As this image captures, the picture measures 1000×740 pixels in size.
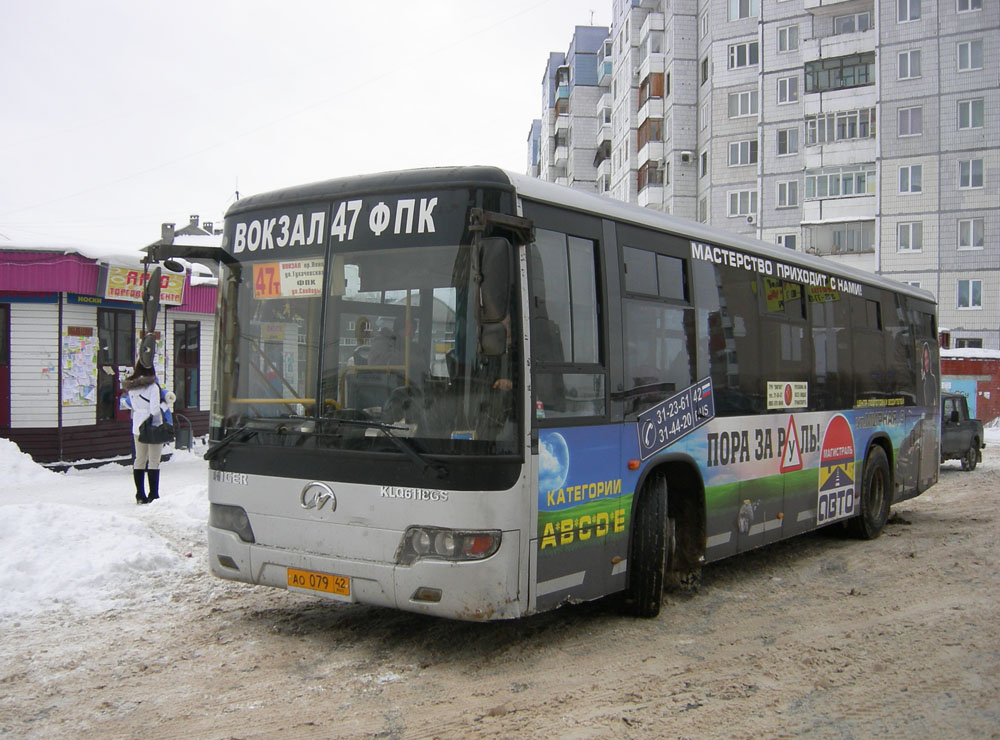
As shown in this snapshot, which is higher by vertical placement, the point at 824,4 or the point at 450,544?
the point at 824,4

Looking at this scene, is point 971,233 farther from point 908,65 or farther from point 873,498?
point 873,498

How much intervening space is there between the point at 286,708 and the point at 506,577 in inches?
57.1

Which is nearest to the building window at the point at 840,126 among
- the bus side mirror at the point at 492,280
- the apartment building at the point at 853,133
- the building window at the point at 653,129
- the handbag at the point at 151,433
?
the apartment building at the point at 853,133

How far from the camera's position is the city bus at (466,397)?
5.81m

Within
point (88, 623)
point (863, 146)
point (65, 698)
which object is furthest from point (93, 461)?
Answer: point (863, 146)

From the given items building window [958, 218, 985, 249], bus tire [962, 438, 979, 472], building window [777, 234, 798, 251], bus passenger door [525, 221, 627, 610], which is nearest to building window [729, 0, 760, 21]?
building window [777, 234, 798, 251]

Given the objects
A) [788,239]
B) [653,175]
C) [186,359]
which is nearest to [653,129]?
[653,175]

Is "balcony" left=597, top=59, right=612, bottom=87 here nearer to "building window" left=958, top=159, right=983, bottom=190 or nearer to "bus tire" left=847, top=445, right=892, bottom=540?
"building window" left=958, top=159, right=983, bottom=190

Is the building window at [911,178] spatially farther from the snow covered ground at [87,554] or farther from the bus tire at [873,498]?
the snow covered ground at [87,554]

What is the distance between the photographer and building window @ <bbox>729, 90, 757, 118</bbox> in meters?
54.2

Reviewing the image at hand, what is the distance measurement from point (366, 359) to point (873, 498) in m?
7.82

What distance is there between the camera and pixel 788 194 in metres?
52.6

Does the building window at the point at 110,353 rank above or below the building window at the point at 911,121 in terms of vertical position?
below

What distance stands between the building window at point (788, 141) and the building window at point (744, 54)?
456 cm
